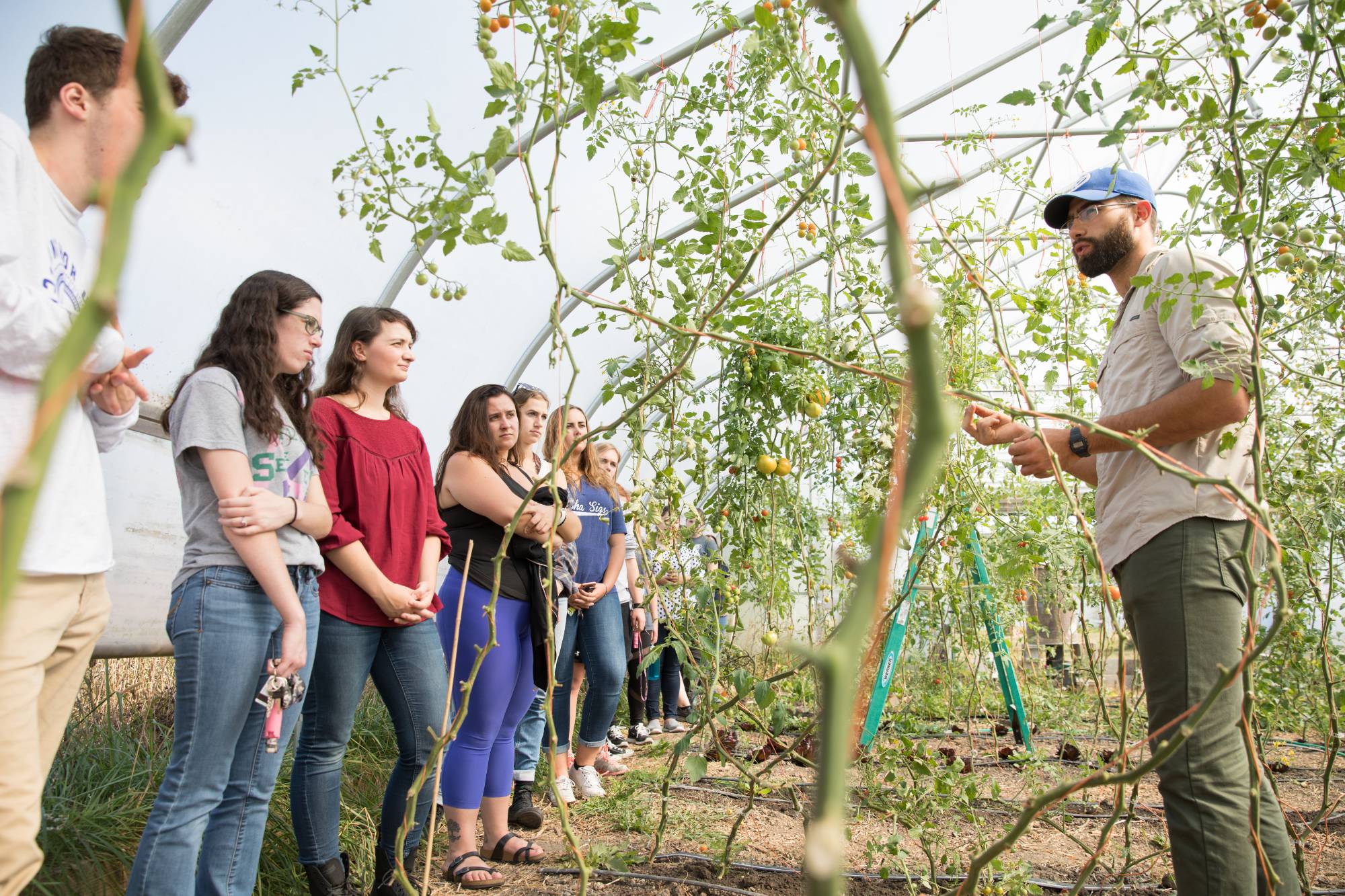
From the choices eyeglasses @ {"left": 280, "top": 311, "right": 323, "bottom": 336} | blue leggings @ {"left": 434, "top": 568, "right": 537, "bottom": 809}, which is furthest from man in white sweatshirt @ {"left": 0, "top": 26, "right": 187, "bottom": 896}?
blue leggings @ {"left": 434, "top": 568, "right": 537, "bottom": 809}

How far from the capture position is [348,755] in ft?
10.7

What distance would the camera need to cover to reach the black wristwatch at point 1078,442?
6.02 feet

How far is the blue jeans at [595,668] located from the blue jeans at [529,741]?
150 mm

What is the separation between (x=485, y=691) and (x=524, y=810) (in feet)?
2.88

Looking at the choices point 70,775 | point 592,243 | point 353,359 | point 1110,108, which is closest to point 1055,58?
point 1110,108

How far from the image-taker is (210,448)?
1761 mm

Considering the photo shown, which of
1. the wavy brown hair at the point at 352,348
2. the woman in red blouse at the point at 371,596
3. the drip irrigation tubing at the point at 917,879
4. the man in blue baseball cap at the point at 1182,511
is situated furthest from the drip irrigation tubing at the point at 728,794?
the wavy brown hair at the point at 352,348

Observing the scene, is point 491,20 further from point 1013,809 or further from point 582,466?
point 1013,809

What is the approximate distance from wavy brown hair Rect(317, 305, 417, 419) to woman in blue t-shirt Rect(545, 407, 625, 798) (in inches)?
45.2

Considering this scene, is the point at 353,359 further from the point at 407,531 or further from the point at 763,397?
the point at 763,397

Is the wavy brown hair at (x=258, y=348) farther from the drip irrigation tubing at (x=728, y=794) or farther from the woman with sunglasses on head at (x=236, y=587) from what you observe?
the drip irrigation tubing at (x=728, y=794)

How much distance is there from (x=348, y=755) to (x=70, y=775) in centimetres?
103

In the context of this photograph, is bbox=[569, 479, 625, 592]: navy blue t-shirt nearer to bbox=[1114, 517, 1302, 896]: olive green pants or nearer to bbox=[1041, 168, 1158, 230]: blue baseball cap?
bbox=[1041, 168, 1158, 230]: blue baseball cap

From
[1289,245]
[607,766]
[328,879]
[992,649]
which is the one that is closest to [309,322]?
[328,879]
